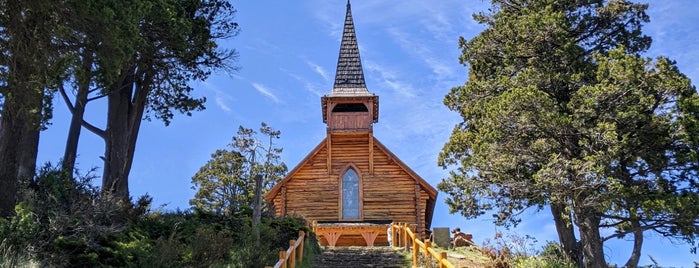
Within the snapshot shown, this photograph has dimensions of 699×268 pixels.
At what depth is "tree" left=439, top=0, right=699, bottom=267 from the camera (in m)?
15.8

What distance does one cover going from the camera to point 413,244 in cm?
1555

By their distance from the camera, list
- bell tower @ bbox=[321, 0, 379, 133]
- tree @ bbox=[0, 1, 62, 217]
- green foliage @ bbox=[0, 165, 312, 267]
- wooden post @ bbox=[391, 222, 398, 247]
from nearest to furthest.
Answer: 1. green foliage @ bbox=[0, 165, 312, 267]
2. tree @ bbox=[0, 1, 62, 217]
3. wooden post @ bbox=[391, 222, 398, 247]
4. bell tower @ bbox=[321, 0, 379, 133]

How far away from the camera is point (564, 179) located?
52.0ft

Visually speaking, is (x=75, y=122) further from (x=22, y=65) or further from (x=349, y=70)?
(x=349, y=70)

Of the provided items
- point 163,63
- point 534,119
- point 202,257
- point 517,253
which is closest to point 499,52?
point 534,119

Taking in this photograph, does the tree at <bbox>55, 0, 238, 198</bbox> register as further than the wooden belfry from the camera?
No

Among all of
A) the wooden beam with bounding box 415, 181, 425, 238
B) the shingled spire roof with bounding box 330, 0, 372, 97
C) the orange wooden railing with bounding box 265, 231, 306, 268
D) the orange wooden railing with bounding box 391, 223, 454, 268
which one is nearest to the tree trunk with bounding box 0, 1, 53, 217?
the orange wooden railing with bounding box 265, 231, 306, 268

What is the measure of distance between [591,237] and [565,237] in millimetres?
1820

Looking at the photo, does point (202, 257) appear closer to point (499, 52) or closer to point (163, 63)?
point (163, 63)

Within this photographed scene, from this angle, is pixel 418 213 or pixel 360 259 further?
pixel 418 213

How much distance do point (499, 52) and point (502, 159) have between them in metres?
4.41

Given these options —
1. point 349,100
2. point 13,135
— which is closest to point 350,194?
point 349,100

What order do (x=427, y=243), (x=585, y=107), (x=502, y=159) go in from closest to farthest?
(x=427, y=243) < (x=585, y=107) < (x=502, y=159)

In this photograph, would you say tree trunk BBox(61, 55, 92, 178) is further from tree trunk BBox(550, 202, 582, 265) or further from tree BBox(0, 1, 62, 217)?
tree trunk BBox(550, 202, 582, 265)
